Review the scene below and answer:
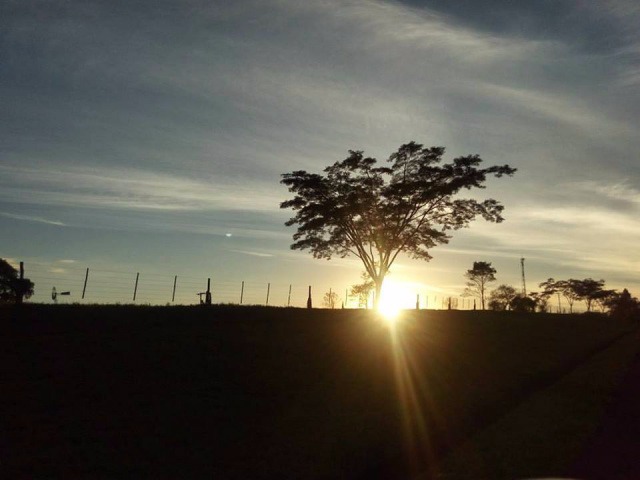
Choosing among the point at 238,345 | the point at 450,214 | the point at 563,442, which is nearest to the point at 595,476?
the point at 563,442

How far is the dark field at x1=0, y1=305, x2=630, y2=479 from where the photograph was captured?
400 inches

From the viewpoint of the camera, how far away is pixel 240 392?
14805 millimetres

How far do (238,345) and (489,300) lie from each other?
3394 inches

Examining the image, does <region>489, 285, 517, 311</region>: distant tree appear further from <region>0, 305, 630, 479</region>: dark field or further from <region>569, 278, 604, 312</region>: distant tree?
<region>0, 305, 630, 479</region>: dark field

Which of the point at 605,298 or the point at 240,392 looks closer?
the point at 240,392

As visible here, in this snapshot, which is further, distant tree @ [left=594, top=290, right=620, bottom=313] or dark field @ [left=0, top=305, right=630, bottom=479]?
distant tree @ [left=594, top=290, right=620, bottom=313]

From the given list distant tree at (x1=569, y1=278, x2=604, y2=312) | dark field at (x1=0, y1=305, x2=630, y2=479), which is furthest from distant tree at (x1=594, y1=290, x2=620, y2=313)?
dark field at (x1=0, y1=305, x2=630, y2=479)

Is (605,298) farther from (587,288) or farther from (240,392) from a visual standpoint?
(240,392)

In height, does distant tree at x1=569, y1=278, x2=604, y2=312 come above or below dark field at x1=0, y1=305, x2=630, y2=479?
above

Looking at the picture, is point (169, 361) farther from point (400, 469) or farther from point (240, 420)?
point (400, 469)

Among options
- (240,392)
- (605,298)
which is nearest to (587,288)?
(605,298)

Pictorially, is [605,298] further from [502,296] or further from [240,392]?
[240,392]

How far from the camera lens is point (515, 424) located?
13.1m

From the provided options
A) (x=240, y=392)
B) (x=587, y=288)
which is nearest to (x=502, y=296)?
(x=587, y=288)
